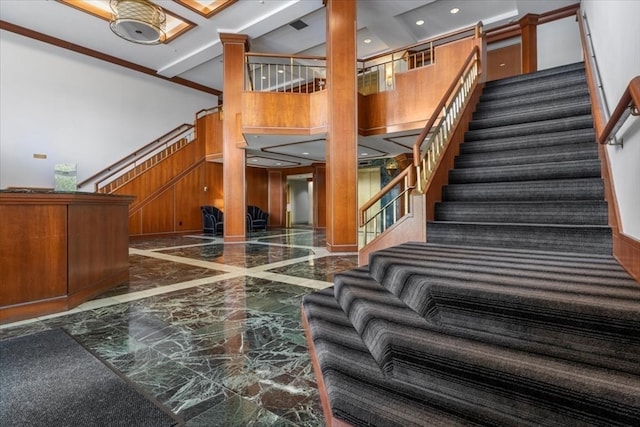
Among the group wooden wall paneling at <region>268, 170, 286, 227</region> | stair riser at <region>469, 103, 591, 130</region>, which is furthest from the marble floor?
wooden wall paneling at <region>268, 170, 286, 227</region>

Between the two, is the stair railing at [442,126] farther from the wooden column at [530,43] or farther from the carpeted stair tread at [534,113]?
the wooden column at [530,43]

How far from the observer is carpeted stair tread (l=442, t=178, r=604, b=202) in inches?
102

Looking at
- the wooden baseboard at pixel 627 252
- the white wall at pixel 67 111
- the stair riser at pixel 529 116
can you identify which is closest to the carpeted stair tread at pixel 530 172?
the wooden baseboard at pixel 627 252

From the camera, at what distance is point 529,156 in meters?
3.18

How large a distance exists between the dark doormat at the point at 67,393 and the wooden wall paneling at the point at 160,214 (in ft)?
25.9

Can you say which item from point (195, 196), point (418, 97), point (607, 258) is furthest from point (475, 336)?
point (195, 196)

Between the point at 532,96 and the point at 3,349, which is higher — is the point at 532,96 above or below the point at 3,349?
above

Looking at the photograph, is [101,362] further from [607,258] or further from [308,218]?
[308,218]

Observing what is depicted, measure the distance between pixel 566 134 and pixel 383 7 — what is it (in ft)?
18.8

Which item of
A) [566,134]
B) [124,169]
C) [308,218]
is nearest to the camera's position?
[566,134]

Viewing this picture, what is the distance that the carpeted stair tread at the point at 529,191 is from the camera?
2590mm

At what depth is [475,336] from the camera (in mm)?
1421

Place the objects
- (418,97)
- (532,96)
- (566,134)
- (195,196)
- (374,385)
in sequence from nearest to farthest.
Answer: (374,385)
(566,134)
(532,96)
(418,97)
(195,196)

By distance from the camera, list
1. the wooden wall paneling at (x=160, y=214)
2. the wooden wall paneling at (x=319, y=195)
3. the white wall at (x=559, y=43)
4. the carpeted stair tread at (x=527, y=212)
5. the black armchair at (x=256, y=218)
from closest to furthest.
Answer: the carpeted stair tread at (x=527, y=212) → the white wall at (x=559, y=43) → the wooden wall paneling at (x=160, y=214) → the black armchair at (x=256, y=218) → the wooden wall paneling at (x=319, y=195)
